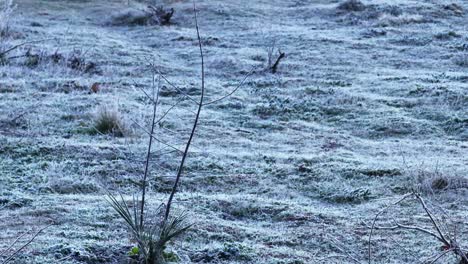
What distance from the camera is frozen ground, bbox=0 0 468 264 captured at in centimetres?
485

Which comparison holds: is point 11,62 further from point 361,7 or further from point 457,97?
point 361,7

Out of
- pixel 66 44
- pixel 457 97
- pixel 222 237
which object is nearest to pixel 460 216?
pixel 222 237

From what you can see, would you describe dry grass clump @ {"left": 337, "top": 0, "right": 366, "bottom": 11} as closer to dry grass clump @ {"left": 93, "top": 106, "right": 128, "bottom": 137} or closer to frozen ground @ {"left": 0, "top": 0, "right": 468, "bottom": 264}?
frozen ground @ {"left": 0, "top": 0, "right": 468, "bottom": 264}

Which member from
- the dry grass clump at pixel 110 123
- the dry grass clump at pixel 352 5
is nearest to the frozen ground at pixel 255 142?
the dry grass clump at pixel 110 123

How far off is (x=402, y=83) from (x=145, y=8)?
10204 mm

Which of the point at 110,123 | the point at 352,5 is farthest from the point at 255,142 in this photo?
the point at 352,5

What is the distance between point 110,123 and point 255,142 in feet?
5.46

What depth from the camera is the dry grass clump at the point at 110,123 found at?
780 centimetres

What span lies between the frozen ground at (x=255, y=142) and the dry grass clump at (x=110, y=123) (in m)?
0.12

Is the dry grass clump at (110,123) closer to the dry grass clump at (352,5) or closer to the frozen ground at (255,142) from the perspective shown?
the frozen ground at (255,142)

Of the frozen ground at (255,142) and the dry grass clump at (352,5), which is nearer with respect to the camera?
the frozen ground at (255,142)

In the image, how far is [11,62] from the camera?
11.6 metres

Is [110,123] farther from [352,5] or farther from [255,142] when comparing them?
[352,5]

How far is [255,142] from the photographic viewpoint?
7918 millimetres
